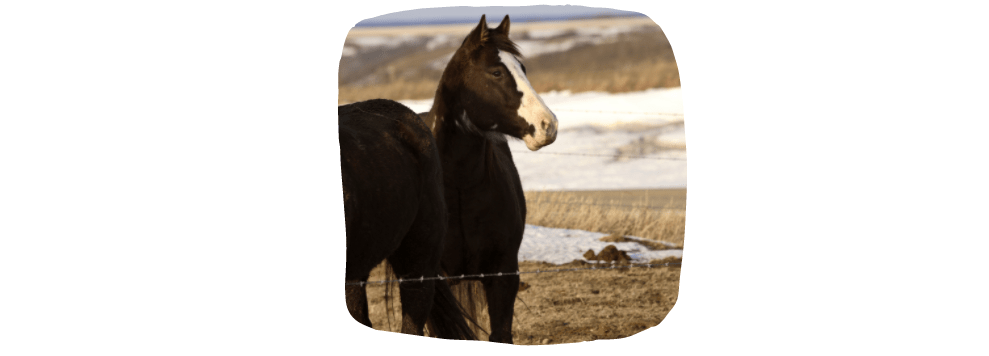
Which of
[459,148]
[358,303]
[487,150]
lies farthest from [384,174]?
[358,303]

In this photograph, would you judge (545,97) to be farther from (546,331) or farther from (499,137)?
(546,331)

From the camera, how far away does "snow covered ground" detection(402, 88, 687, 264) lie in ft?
15.9

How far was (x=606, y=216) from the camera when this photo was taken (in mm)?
4961

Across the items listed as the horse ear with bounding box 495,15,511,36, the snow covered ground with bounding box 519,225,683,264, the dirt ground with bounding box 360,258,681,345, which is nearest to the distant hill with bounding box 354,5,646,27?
the horse ear with bounding box 495,15,511,36

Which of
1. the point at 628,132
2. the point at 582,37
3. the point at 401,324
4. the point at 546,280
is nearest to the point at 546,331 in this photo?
the point at 546,280

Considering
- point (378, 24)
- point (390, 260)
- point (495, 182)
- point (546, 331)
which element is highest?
point (378, 24)

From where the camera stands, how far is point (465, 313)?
5.04 metres

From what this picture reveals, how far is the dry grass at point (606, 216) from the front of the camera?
16.1ft

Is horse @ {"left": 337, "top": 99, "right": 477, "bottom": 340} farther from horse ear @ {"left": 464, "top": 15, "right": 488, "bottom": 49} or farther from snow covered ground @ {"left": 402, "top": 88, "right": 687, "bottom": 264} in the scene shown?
horse ear @ {"left": 464, "top": 15, "right": 488, "bottom": 49}

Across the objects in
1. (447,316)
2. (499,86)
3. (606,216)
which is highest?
(499,86)

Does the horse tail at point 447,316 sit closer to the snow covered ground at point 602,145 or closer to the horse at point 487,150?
the horse at point 487,150

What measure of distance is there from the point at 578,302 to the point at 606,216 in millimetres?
392

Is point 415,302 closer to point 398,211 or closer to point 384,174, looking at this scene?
point 398,211

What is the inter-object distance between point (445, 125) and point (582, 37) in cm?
70
